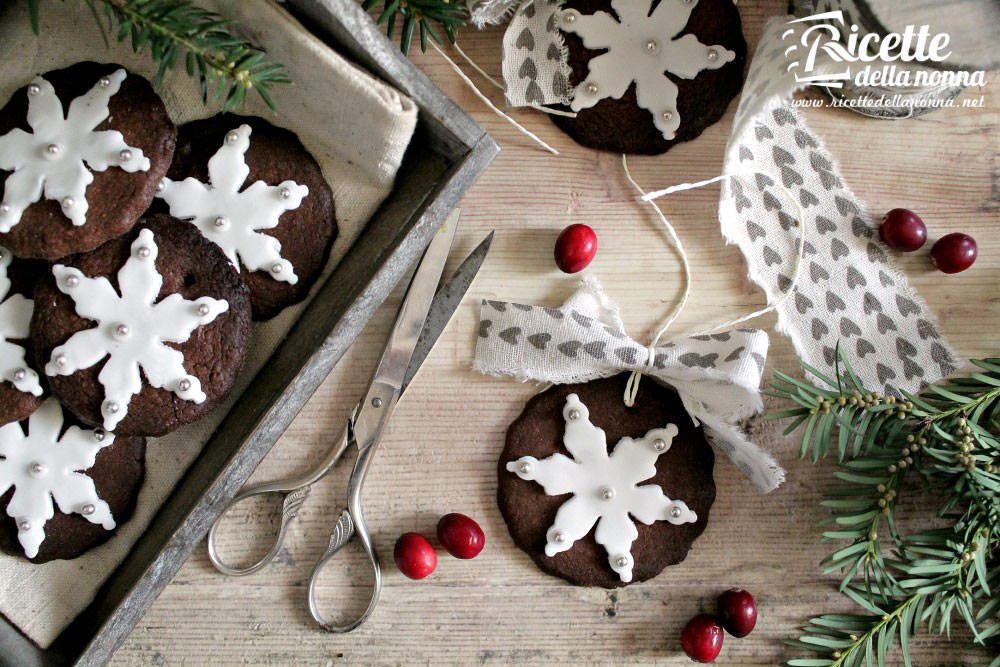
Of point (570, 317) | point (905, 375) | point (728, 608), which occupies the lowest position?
point (728, 608)

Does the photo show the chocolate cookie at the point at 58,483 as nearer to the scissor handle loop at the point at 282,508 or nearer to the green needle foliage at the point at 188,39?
the scissor handle loop at the point at 282,508

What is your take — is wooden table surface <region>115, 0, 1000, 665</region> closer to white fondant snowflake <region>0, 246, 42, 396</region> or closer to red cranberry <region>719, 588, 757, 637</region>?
red cranberry <region>719, 588, 757, 637</region>

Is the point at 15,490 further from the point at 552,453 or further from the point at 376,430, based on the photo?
the point at 552,453

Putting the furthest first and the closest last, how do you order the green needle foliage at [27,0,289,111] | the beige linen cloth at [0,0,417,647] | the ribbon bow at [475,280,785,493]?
the ribbon bow at [475,280,785,493] → the beige linen cloth at [0,0,417,647] → the green needle foliage at [27,0,289,111]

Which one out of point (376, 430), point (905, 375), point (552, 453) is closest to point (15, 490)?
point (376, 430)

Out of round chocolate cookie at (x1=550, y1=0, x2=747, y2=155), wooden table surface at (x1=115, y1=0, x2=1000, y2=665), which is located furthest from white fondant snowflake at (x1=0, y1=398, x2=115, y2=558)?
round chocolate cookie at (x1=550, y1=0, x2=747, y2=155)

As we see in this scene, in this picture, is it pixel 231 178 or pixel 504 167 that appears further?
pixel 504 167
